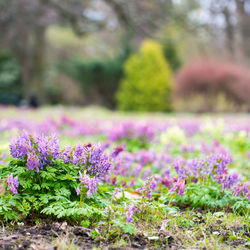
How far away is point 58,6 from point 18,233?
A: 14.2 m

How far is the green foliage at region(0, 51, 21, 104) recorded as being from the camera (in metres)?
24.5

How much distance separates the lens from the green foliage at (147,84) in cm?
2097

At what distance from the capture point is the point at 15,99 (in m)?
23.8

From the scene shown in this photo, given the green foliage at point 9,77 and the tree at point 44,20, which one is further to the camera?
the green foliage at point 9,77

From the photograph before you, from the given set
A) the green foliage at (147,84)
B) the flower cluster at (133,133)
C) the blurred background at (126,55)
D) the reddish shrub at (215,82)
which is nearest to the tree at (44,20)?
the blurred background at (126,55)

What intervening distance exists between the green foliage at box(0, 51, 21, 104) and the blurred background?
72 millimetres

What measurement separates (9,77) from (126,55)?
8759 mm

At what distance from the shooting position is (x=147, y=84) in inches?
834

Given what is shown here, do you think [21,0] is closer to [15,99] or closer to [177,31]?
[15,99]

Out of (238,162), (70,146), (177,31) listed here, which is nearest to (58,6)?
(238,162)

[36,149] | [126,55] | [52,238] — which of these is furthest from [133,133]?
[126,55]

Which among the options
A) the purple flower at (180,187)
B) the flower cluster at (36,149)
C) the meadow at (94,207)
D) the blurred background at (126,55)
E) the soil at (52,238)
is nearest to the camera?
the soil at (52,238)

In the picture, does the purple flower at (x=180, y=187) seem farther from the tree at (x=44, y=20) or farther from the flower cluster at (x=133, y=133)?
the tree at (x=44, y=20)

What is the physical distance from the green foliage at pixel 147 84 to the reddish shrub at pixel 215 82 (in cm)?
107
